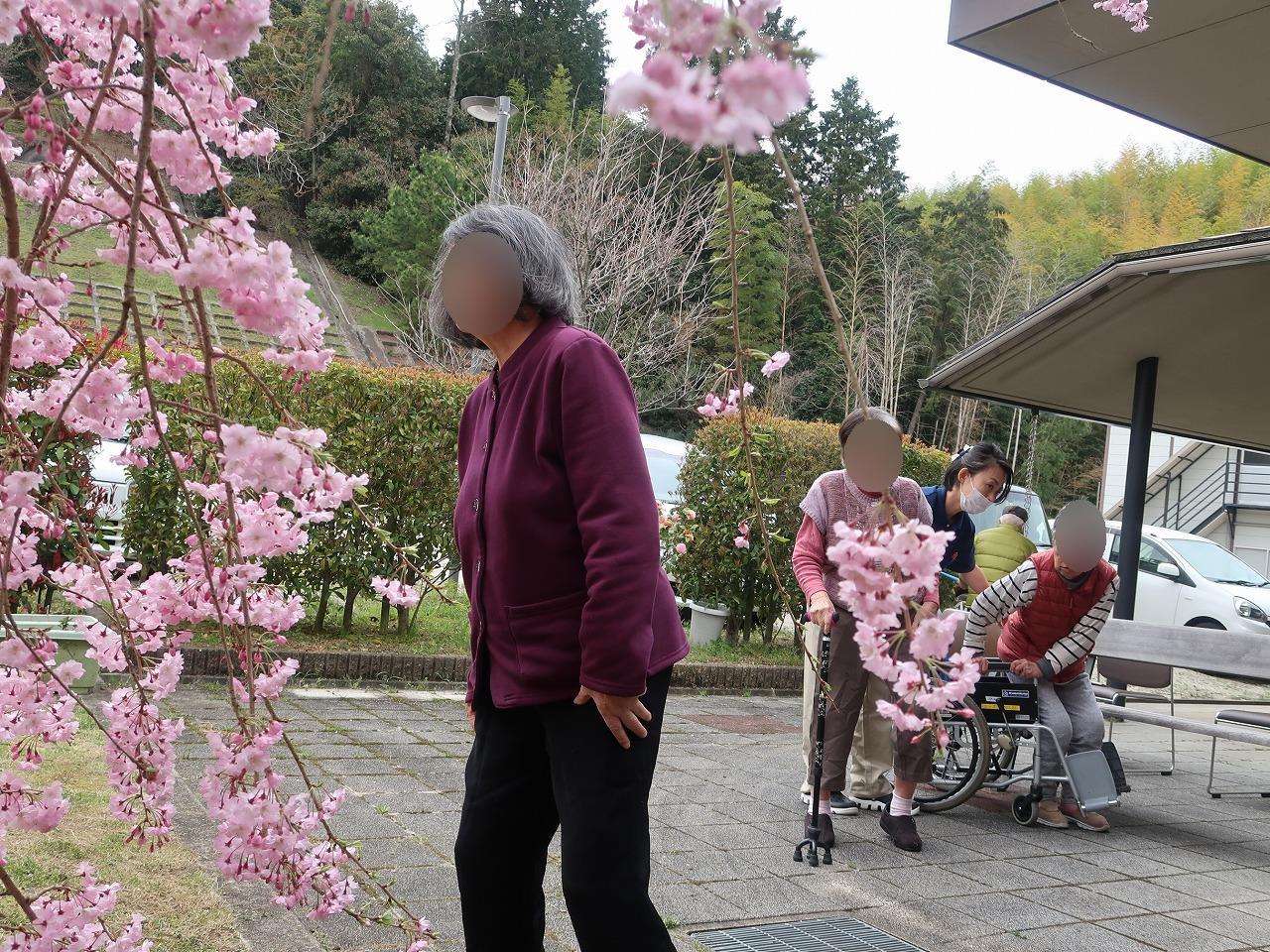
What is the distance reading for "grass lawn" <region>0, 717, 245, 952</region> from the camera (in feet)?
9.14

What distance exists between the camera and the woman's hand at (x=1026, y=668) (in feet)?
17.4

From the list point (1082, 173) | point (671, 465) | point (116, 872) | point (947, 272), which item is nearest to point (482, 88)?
point (947, 272)

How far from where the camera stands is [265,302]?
1.41 meters

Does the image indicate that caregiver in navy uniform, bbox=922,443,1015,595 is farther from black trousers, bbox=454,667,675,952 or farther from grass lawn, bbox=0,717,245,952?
grass lawn, bbox=0,717,245,952

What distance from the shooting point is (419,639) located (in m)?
7.99

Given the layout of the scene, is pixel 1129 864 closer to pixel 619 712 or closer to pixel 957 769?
pixel 957 769

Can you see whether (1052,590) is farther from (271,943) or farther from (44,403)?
(44,403)

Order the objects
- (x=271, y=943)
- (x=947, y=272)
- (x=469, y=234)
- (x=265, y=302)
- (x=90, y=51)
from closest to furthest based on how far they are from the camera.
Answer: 1. (x=265, y=302)
2. (x=90, y=51)
3. (x=469, y=234)
4. (x=271, y=943)
5. (x=947, y=272)

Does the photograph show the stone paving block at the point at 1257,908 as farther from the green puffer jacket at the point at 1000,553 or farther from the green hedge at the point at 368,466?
the green hedge at the point at 368,466

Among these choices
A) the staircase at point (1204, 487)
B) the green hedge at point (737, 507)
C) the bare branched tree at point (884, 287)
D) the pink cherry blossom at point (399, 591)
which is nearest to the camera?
the pink cherry blossom at point (399, 591)

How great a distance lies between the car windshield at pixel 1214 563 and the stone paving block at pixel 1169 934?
11.4 meters

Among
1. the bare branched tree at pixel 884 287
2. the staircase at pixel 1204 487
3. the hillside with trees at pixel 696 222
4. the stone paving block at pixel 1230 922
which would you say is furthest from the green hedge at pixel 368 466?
the staircase at pixel 1204 487

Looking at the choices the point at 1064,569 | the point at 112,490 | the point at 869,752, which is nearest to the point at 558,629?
the point at 869,752

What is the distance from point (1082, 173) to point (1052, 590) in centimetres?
5792
